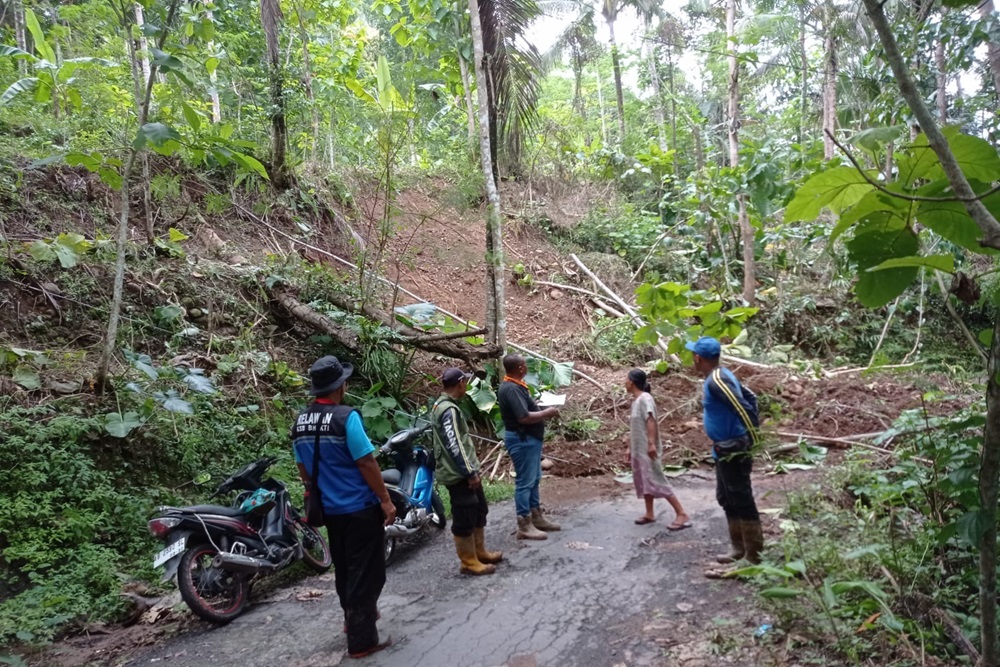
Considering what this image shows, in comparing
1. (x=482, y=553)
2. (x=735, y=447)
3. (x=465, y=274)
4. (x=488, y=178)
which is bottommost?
(x=482, y=553)

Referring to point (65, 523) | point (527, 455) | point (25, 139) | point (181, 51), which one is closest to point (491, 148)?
point (181, 51)

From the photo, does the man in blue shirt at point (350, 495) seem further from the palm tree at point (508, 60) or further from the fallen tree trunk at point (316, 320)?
the palm tree at point (508, 60)

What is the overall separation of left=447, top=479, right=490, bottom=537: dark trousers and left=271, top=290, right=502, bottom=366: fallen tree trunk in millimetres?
3587

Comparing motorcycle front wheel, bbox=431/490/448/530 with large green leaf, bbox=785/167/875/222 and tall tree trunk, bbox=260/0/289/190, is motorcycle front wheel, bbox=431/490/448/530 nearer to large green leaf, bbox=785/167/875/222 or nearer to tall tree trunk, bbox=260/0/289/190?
large green leaf, bbox=785/167/875/222

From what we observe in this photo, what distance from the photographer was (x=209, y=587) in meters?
4.62

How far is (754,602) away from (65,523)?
532 centimetres

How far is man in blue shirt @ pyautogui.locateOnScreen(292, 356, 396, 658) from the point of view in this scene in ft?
12.8

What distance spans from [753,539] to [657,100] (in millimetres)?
23622

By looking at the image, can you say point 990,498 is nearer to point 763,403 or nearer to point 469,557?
point 469,557

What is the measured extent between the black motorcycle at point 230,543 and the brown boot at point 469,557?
1312 mm

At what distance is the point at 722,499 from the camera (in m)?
4.83

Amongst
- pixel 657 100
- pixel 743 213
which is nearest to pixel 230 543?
pixel 743 213

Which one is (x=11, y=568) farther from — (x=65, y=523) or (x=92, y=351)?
(x=92, y=351)

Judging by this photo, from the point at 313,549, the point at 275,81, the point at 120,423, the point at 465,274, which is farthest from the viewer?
the point at 465,274
